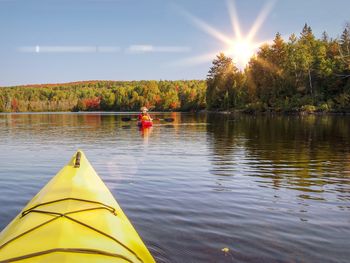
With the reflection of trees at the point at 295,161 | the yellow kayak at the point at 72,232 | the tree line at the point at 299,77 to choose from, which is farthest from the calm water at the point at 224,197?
the tree line at the point at 299,77

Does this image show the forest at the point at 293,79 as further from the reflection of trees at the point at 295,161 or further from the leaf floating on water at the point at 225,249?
the leaf floating on water at the point at 225,249

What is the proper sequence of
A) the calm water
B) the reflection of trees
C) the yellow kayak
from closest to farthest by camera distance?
the yellow kayak
the calm water
the reflection of trees

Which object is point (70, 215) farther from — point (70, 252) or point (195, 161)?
point (195, 161)

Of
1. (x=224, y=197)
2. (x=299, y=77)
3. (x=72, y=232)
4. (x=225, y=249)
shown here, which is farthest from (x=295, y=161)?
(x=299, y=77)

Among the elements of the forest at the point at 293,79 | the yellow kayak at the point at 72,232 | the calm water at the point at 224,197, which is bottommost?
the calm water at the point at 224,197

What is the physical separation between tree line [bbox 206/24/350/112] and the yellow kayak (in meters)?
80.6

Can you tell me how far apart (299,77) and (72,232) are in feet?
304

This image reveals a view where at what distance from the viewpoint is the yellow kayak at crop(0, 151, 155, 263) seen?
4.26 metres

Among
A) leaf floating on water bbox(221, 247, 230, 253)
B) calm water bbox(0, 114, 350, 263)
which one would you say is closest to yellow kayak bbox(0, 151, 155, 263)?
calm water bbox(0, 114, 350, 263)

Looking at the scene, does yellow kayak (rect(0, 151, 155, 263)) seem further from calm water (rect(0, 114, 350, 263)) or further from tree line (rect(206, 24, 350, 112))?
tree line (rect(206, 24, 350, 112))

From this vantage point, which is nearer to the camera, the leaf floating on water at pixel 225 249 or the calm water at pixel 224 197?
the leaf floating on water at pixel 225 249

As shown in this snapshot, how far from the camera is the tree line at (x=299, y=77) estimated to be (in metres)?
82.4

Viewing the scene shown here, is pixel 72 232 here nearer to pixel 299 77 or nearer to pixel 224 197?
pixel 224 197

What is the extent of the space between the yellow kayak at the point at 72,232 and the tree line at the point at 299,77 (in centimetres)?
8063
